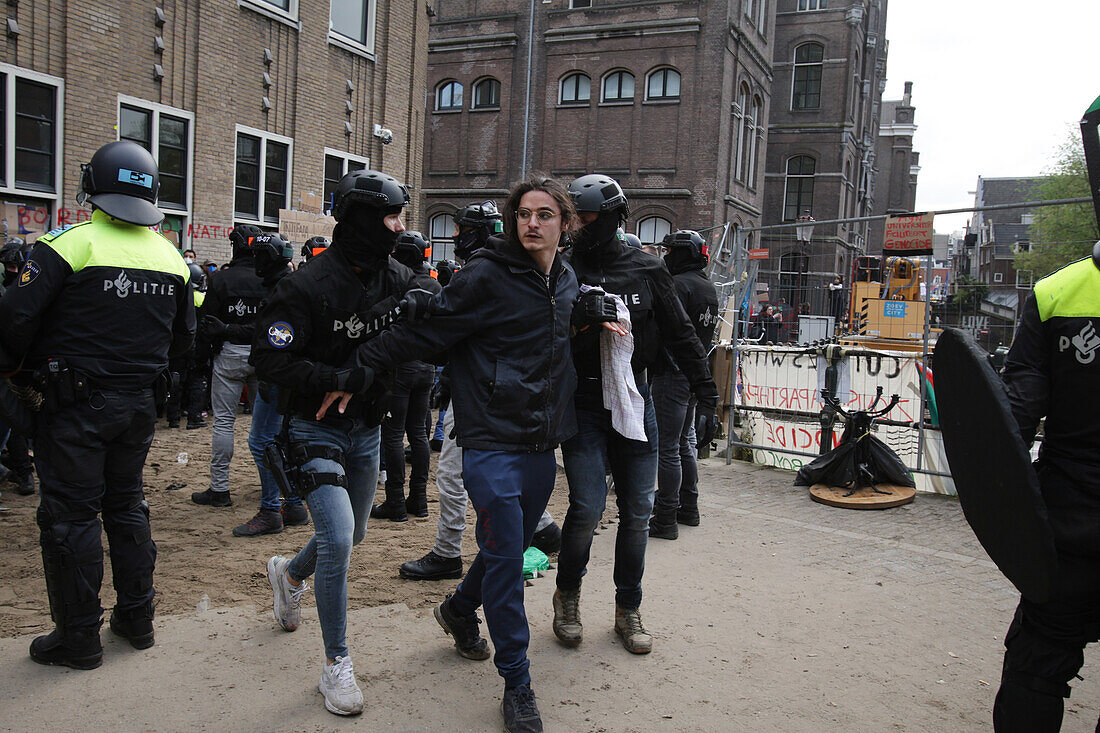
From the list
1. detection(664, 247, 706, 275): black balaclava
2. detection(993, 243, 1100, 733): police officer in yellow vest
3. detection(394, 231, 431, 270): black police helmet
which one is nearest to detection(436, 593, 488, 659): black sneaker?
detection(993, 243, 1100, 733): police officer in yellow vest

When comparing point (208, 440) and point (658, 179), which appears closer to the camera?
point (208, 440)

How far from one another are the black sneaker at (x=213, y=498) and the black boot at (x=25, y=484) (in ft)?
4.33

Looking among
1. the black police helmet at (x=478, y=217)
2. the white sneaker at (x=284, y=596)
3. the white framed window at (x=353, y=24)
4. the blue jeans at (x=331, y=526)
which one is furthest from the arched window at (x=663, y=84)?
the blue jeans at (x=331, y=526)

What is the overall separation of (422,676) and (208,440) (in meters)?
6.67

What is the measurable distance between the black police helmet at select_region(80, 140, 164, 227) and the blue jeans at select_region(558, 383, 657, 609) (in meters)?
2.19

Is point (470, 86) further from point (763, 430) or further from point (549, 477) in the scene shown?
point (549, 477)

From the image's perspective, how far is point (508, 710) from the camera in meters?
3.12

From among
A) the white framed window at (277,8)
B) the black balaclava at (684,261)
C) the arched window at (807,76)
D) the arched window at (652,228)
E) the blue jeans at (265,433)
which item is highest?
the arched window at (807,76)

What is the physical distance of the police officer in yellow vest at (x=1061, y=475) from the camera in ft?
8.04

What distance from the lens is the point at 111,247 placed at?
3.57m

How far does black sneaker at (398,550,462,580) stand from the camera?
4.82m

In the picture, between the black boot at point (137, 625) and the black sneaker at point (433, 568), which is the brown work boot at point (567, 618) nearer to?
the black sneaker at point (433, 568)

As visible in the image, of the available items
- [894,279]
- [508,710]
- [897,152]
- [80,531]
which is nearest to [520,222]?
[508,710]

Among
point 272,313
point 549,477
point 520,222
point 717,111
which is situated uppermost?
point 717,111
